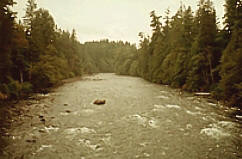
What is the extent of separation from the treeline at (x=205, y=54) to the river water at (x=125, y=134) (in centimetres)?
508

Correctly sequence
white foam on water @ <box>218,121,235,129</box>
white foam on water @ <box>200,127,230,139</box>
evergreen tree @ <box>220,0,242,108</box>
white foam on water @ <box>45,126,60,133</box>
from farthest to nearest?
evergreen tree @ <box>220,0,242,108</box>
white foam on water @ <box>218,121,235,129</box>
white foam on water @ <box>45,126,60,133</box>
white foam on water @ <box>200,127,230,139</box>

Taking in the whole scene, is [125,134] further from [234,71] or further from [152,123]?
[234,71]

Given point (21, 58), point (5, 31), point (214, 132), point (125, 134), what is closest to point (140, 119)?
point (125, 134)

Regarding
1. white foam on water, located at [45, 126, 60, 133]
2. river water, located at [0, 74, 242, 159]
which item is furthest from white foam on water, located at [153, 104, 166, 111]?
white foam on water, located at [45, 126, 60, 133]

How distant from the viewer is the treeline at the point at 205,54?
2420 cm

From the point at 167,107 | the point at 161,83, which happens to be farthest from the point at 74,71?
the point at 167,107

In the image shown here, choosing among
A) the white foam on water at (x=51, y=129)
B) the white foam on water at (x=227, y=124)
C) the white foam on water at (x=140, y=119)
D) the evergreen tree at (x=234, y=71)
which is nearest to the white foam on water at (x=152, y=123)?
the white foam on water at (x=140, y=119)

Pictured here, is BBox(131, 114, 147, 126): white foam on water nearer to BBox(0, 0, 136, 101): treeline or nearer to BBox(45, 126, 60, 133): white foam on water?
BBox(45, 126, 60, 133): white foam on water

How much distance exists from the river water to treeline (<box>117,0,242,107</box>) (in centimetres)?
508

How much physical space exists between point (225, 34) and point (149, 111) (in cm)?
2075

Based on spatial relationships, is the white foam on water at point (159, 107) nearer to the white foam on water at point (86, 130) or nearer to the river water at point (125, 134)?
the river water at point (125, 134)

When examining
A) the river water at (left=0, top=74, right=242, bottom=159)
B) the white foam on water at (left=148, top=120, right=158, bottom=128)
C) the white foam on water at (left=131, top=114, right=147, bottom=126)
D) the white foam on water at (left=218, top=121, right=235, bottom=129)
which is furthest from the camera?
the white foam on water at (left=131, top=114, right=147, bottom=126)

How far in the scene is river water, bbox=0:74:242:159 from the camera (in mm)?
11430

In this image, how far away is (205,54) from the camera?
34.0 m
